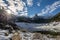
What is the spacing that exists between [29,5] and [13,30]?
0.48 metres

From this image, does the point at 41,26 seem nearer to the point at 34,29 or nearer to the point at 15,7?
the point at 34,29

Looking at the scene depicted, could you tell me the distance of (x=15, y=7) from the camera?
2.38m

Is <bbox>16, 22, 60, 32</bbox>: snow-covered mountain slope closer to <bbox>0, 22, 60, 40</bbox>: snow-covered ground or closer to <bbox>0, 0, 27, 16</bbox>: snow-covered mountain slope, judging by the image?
<bbox>0, 22, 60, 40</bbox>: snow-covered ground

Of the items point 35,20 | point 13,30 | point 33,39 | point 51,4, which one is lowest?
point 33,39

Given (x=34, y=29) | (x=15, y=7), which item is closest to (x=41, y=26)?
(x=34, y=29)

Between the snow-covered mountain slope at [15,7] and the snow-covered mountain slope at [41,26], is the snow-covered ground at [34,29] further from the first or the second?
the snow-covered mountain slope at [15,7]

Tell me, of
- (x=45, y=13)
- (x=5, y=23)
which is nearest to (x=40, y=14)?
(x=45, y=13)

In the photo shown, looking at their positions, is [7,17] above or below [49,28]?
above

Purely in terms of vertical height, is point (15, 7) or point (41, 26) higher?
point (15, 7)

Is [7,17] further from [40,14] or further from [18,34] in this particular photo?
[40,14]

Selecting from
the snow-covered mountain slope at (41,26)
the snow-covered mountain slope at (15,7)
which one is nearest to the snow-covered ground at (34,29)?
the snow-covered mountain slope at (41,26)

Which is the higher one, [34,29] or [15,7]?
[15,7]

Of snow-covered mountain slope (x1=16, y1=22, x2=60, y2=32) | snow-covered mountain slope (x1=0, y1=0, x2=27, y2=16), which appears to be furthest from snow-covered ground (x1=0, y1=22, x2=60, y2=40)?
snow-covered mountain slope (x1=0, y1=0, x2=27, y2=16)

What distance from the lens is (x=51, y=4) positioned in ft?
7.74
